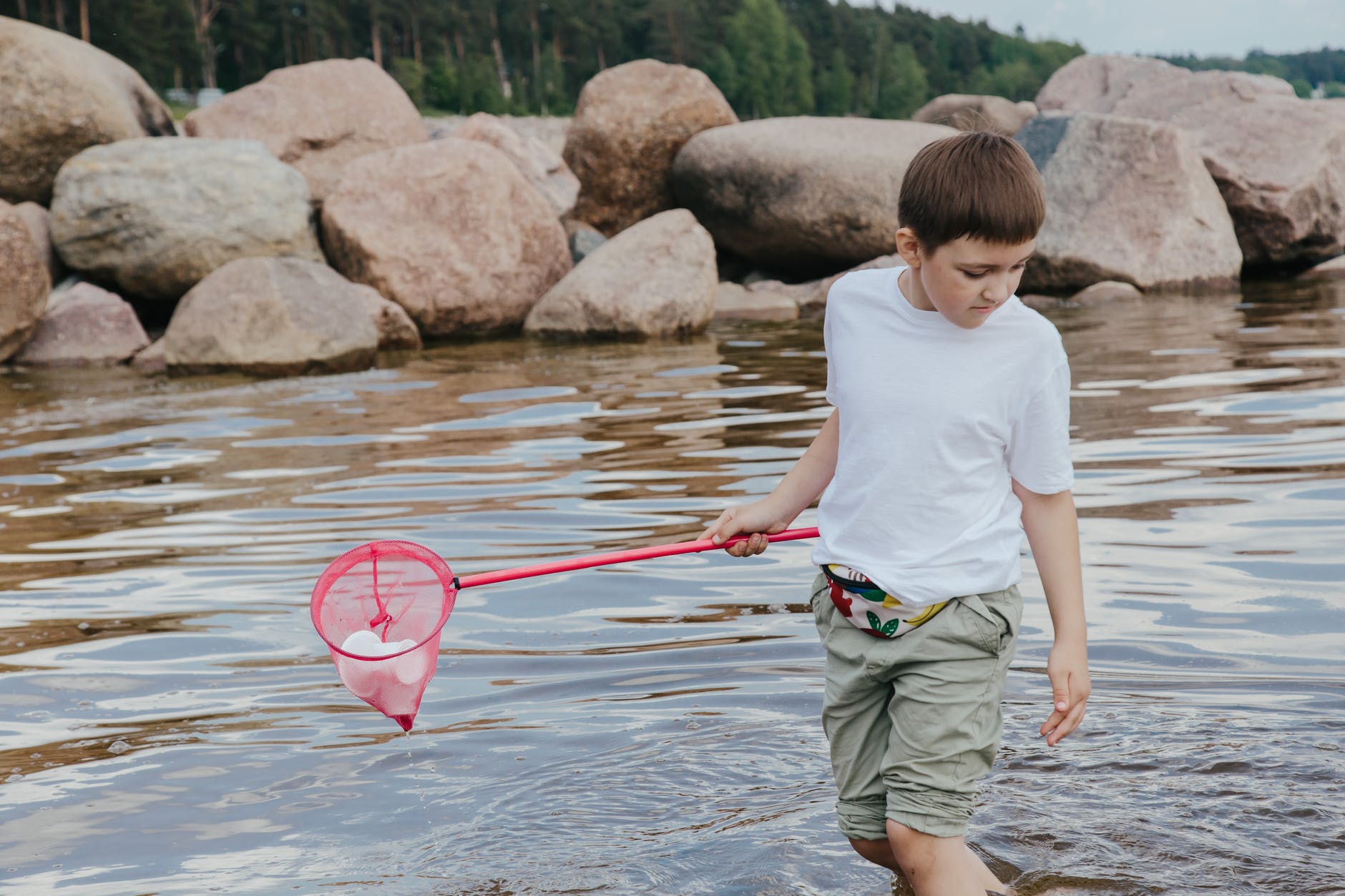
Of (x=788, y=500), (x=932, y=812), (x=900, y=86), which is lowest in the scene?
(x=932, y=812)

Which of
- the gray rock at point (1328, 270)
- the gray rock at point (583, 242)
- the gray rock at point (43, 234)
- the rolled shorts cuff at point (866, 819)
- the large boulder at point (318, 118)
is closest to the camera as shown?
the rolled shorts cuff at point (866, 819)

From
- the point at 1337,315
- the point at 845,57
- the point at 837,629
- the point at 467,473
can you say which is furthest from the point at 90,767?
the point at 845,57

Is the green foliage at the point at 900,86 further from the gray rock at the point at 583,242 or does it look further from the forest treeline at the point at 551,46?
the gray rock at the point at 583,242

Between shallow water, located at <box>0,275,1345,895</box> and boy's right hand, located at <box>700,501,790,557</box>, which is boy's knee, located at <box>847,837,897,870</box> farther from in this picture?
boy's right hand, located at <box>700,501,790,557</box>

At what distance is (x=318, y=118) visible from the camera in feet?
49.1

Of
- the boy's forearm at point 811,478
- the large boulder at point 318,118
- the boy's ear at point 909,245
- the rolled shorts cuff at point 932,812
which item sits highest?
the large boulder at point 318,118

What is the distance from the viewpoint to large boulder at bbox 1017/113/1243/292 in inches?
587

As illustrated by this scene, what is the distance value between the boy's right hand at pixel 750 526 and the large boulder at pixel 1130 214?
1261 cm

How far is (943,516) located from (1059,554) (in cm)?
24

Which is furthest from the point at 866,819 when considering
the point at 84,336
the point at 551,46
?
the point at 551,46

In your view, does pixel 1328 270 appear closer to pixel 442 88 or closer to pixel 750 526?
pixel 750 526

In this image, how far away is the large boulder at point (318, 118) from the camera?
1466 cm

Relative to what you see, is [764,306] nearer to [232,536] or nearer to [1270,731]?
[232,536]

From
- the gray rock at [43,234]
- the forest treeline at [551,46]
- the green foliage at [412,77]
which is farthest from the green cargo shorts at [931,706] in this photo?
the green foliage at [412,77]
